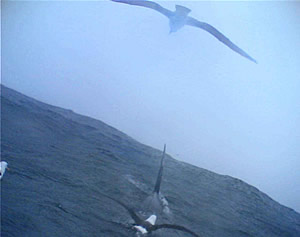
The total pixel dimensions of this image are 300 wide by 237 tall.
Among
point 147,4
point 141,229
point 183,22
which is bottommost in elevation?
point 141,229

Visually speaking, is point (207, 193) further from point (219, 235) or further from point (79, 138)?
point (79, 138)

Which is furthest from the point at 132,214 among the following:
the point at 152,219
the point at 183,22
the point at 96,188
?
the point at 183,22

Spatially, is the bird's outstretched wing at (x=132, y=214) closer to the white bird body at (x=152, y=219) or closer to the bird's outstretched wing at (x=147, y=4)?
the white bird body at (x=152, y=219)

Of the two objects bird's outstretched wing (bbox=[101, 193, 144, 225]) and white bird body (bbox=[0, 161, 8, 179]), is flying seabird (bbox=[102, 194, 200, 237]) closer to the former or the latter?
bird's outstretched wing (bbox=[101, 193, 144, 225])

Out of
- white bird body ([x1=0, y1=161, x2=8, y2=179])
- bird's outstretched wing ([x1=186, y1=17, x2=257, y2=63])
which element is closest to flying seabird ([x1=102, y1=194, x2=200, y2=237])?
white bird body ([x1=0, y1=161, x2=8, y2=179])

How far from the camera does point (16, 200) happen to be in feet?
5.95

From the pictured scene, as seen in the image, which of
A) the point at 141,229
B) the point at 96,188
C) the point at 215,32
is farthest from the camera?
the point at 215,32

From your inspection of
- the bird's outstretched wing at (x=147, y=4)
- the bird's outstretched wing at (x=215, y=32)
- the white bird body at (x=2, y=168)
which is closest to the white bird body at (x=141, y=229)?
the white bird body at (x=2, y=168)

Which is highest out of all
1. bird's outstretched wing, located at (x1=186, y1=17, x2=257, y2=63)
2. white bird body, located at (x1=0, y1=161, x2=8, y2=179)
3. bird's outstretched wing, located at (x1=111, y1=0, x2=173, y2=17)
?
bird's outstretched wing, located at (x1=186, y1=17, x2=257, y2=63)

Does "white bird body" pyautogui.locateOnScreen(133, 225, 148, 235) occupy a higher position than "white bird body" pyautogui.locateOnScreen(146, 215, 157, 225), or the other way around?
"white bird body" pyautogui.locateOnScreen(146, 215, 157, 225)

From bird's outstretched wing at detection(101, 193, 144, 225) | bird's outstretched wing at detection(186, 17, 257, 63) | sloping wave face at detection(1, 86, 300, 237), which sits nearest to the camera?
sloping wave face at detection(1, 86, 300, 237)

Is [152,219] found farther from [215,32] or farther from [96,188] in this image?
[215,32]

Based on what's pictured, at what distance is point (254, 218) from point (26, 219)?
94.8 inches

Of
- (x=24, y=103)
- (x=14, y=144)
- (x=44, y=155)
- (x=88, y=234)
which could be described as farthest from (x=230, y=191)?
(x=24, y=103)
